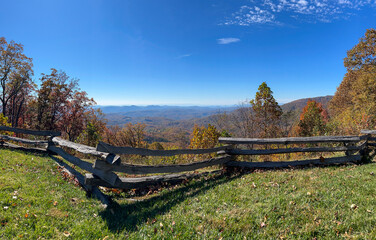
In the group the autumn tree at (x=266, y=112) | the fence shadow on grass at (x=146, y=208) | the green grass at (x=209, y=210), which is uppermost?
the autumn tree at (x=266, y=112)

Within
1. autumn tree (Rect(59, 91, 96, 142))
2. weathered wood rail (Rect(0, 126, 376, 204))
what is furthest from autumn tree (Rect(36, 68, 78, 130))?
weathered wood rail (Rect(0, 126, 376, 204))

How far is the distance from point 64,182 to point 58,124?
28.5m

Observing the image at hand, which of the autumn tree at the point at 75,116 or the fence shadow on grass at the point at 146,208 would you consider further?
the autumn tree at the point at 75,116

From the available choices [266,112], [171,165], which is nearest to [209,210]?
[171,165]

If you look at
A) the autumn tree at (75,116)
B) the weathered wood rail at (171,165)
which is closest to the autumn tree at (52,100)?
the autumn tree at (75,116)

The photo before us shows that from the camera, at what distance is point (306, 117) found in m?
28.4

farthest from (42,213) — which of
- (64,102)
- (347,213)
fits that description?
(64,102)

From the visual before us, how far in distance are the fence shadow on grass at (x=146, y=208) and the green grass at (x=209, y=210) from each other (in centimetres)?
2

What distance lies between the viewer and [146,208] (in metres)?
4.30

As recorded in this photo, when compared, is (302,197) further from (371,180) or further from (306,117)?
(306,117)

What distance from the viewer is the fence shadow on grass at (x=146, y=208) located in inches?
143

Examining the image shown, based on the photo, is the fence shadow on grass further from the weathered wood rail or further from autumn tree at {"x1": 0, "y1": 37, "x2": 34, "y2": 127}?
autumn tree at {"x1": 0, "y1": 37, "x2": 34, "y2": 127}

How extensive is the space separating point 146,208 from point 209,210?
163cm

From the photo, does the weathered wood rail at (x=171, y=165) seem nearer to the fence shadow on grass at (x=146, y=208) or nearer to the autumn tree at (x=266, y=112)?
the fence shadow on grass at (x=146, y=208)
